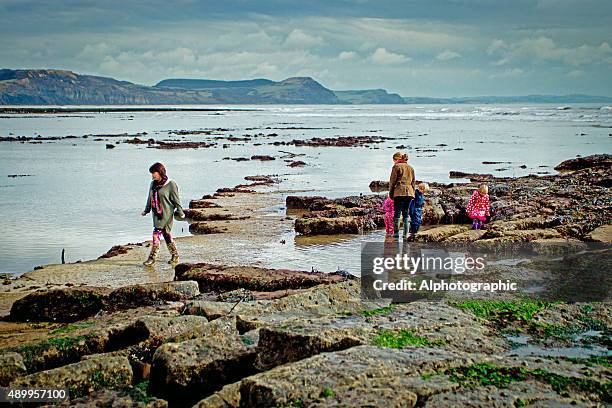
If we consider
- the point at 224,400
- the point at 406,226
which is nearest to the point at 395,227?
the point at 406,226

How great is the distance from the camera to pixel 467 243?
12602 mm

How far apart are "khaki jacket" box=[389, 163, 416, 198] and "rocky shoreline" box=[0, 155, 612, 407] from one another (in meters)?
3.08

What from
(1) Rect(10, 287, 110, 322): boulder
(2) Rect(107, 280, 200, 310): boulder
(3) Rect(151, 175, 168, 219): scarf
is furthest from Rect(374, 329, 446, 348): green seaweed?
(3) Rect(151, 175, 168, 219): scarf

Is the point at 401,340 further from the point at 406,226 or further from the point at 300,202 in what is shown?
the point at 300,202

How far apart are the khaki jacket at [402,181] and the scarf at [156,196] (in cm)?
452

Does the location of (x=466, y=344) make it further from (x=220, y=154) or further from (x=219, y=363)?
(x=220, y=154)

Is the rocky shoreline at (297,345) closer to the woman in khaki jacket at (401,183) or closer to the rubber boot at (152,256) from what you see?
the rubber boot at (152,256)

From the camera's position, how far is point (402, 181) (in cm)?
1235

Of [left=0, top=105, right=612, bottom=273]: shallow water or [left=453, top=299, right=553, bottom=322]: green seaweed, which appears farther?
[left=0, top=105, right=612, bottom=273]: shallow water

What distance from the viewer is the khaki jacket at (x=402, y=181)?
12.2 meters

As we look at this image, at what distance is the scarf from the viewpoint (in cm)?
1238

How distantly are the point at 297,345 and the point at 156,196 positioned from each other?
729 centimetres

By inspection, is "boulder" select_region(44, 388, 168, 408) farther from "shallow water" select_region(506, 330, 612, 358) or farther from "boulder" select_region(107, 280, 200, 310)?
"shallow water" select_region(506, 330, 612, 358)

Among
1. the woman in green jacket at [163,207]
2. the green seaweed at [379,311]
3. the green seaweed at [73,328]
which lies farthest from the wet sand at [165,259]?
the green seaweed at [379,311]
